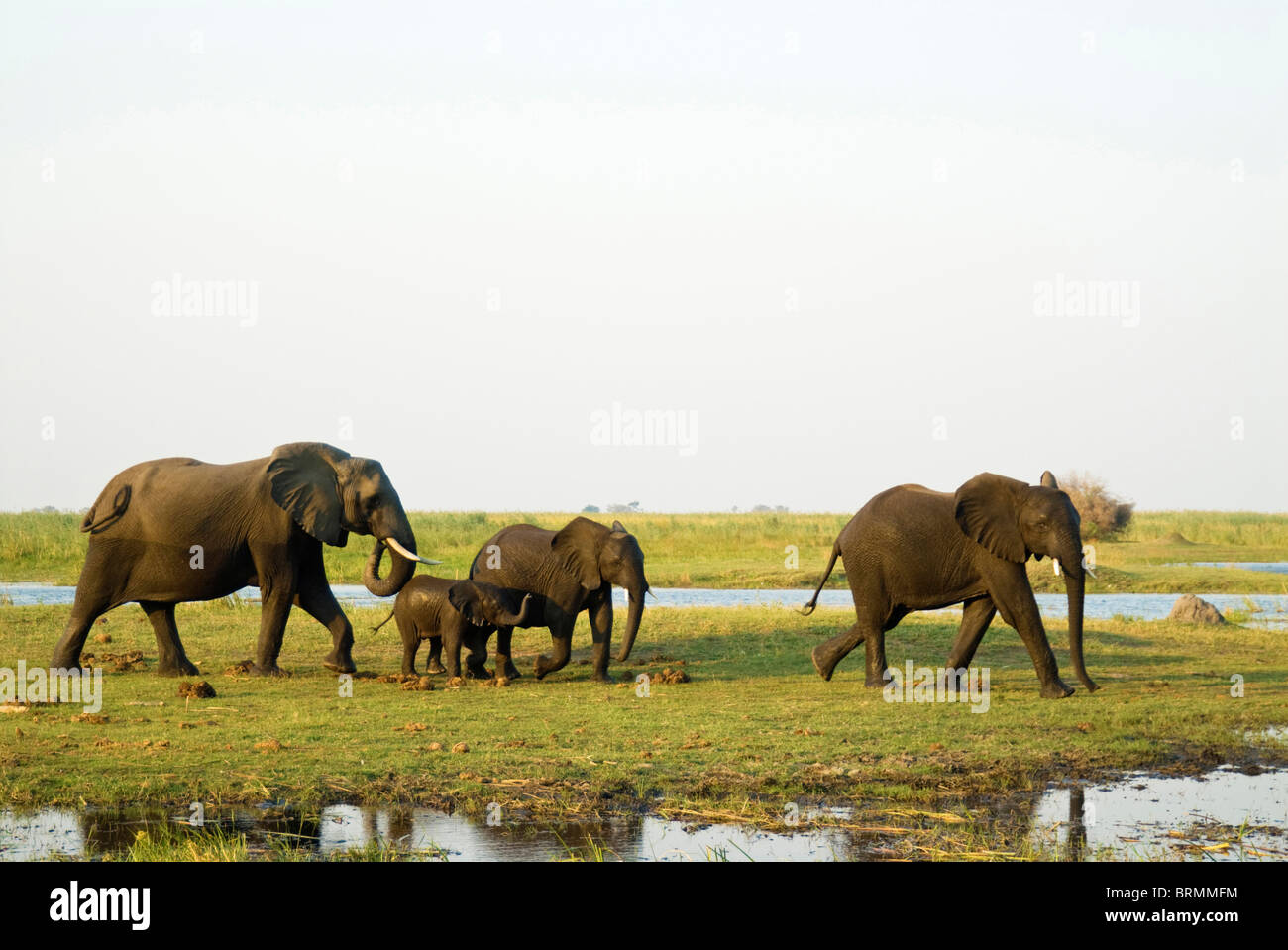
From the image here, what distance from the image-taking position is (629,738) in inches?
479

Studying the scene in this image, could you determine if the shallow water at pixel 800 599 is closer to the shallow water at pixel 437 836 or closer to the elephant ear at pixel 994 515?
the elephant ear at pixel 994 515

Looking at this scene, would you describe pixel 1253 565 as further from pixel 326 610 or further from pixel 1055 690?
pixel 326 610

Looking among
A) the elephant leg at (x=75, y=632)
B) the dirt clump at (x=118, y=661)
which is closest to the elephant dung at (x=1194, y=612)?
the dirt clump at (x=118, y=661)

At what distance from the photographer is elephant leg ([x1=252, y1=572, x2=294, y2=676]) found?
16156 millimetres

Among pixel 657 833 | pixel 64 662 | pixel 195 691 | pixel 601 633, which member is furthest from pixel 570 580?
pixel 657 833

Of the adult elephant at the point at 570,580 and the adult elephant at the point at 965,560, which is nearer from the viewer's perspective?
the adult elephant at the point at 965,560

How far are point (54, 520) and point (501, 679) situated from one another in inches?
1774

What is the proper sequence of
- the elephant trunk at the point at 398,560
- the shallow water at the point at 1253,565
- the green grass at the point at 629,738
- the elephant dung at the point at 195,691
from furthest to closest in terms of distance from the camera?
the shallow water at the point at 1253,565
the elephant trunk at the point at 398,560
the elephant dung at the point at 195,691
the green grass at the point at 629,738

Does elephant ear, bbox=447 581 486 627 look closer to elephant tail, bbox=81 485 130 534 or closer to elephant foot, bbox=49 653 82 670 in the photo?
elephant tail, bbox=81 485 130 534

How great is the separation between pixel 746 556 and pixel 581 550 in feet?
90.0

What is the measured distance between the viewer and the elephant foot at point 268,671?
16250 mm

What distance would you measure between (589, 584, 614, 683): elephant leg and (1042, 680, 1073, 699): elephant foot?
15.7 ft

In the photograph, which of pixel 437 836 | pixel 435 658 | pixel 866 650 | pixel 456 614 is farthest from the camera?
pixel 435 658

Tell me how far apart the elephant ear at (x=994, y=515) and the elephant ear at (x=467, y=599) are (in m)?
5.30
